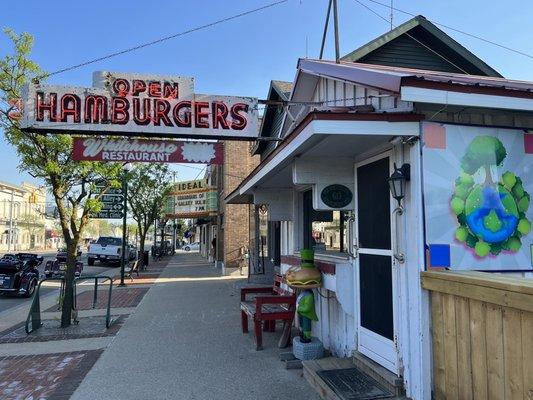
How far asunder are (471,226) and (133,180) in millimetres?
21407

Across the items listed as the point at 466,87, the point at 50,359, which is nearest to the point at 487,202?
the point at 466,87

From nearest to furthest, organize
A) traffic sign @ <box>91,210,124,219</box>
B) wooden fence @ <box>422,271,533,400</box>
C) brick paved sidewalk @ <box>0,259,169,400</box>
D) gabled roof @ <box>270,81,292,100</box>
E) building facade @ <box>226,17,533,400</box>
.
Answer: wooden fence @ <box>422,271,533,400</box>
building facade @ <box>226,17,533,400</box>
brick paved sidewalk @ <box>0,259,169,400</box>
gabled roof @ <box>270,81,292,100</box>
traffic sign @ <box>91,210,124,219</box>

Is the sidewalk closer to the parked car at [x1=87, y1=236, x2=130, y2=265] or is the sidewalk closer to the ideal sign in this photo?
the ideal sign

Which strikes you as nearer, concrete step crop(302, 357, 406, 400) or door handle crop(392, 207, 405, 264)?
door handle crop(392, 207, 405, 264)

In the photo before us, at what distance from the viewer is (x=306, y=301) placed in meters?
5.92

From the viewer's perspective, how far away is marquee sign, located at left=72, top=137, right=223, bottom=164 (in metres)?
6.56

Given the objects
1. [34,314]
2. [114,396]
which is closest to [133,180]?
[34,314]

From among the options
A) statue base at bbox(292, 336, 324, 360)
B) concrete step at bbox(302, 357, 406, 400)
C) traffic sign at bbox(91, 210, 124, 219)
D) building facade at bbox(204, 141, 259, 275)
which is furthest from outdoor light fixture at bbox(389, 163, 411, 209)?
building facade at bbox(204, 141, 259, 275)

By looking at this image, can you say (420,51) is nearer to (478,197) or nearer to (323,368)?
(478,197)

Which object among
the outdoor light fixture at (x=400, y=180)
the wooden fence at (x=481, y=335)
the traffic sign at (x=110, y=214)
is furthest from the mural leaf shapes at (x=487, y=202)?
the traffic sign at (x=110, y=214)

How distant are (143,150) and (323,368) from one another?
3899mm

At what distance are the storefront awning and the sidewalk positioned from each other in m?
2.64

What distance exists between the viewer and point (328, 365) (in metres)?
5.29

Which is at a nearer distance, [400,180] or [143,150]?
[400,180]
